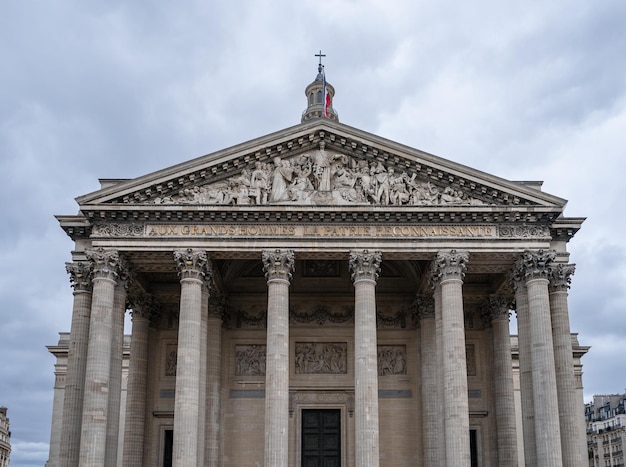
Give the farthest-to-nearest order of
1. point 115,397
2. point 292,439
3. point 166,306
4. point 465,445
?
point 166,306 < point 292,439 < point 115,397 < point 465,445

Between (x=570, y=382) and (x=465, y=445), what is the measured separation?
582 cm

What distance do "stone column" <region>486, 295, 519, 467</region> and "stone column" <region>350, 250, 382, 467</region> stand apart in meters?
8.33

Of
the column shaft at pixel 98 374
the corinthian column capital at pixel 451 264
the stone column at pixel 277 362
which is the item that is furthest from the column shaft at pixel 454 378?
the column shaft at pixel 98 374

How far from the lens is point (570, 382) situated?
108 ft

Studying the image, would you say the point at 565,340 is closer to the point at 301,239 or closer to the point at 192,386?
the point at 301,239

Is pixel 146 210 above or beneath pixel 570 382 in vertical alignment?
above

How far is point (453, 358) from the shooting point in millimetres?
31547

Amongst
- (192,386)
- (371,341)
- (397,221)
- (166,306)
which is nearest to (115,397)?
(192,386)

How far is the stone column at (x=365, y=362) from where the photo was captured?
30625 millimetres

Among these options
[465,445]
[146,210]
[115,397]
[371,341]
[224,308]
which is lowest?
[465,445]

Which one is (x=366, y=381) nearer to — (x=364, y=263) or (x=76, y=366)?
(x=364, y=263)

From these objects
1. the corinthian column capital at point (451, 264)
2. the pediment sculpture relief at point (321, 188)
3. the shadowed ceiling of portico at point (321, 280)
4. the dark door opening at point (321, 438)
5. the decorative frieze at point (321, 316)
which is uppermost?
the pediment sculpture relief at point (321, 188)

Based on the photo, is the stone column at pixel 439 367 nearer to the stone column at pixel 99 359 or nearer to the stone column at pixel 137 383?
the stone column at pixel 99 359

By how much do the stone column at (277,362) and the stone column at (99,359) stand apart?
6.40 metres
